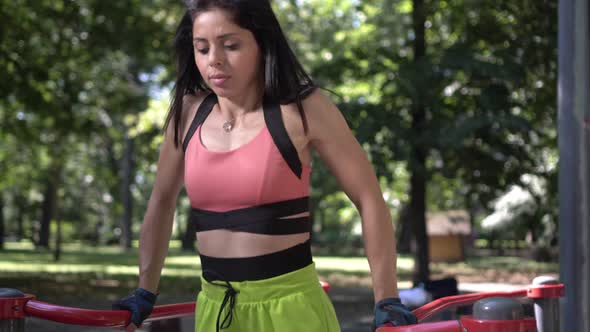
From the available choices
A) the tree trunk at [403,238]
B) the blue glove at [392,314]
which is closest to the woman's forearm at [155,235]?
the blue glove at [392,314]

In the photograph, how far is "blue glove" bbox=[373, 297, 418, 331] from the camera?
200 centimetres

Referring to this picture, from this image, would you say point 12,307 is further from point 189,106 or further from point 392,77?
point 392,77

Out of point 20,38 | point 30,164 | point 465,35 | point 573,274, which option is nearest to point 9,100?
point 20,38

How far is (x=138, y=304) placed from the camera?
2.25 m

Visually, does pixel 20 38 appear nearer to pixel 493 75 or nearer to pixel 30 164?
pixel 493 75

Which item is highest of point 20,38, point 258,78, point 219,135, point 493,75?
point 20,38

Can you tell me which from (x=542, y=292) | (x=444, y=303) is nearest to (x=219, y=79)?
(x=444, y=303)

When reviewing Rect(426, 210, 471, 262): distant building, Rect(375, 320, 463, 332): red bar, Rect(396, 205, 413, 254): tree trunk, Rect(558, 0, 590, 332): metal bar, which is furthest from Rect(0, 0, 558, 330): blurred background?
Rect(396, 205, 413, 254): tree trunk

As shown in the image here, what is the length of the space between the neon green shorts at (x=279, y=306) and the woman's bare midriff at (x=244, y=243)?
69 millimetres

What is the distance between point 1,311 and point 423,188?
38.8 feet

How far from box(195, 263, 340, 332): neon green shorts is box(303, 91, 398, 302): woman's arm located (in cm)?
15

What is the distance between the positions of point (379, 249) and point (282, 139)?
0.36 m

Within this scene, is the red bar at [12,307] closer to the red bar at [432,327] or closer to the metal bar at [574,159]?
the red bar at [432,327]

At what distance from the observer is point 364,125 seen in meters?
11.5
